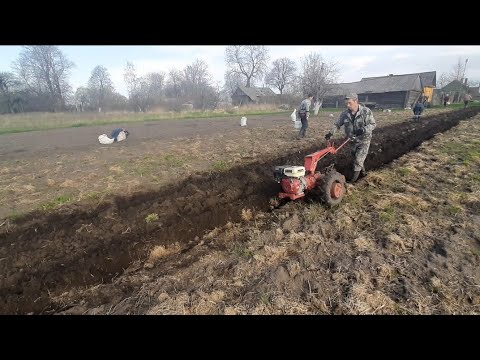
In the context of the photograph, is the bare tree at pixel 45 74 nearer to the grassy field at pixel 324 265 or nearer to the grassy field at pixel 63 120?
the grassy field at pixel 63 120

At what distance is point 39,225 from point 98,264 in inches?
90.1

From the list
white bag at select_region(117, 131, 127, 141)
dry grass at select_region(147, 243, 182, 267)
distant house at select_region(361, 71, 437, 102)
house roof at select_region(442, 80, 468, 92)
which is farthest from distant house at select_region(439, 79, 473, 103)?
dry grass at select_region(147, 243, 182, 267)

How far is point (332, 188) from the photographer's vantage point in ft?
17.5

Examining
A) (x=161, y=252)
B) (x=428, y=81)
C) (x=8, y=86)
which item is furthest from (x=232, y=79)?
(x=161, y=252)

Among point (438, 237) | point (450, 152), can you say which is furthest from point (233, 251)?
point (450, 152)

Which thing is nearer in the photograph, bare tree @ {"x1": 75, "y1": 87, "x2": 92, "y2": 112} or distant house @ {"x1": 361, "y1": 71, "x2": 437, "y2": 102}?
bare tree @ {"x1": 75, "y1": 87, "x2": 92, "y2": 112}

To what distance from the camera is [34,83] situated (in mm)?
41938

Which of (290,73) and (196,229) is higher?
(290,73)

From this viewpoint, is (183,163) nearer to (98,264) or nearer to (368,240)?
(98,264)

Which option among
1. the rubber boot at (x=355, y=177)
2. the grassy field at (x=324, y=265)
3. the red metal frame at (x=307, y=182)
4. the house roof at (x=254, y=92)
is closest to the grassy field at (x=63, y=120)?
the rubber boot at (x=355, y=177)

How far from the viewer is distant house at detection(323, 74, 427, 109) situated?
41469mm

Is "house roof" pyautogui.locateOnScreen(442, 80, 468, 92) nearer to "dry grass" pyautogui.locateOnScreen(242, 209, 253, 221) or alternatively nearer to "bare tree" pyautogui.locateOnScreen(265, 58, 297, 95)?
"bare tree" pyautogui.locateOnScreen(265, 58, 297, 95)

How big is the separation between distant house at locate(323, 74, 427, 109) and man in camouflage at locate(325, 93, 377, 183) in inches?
1442
